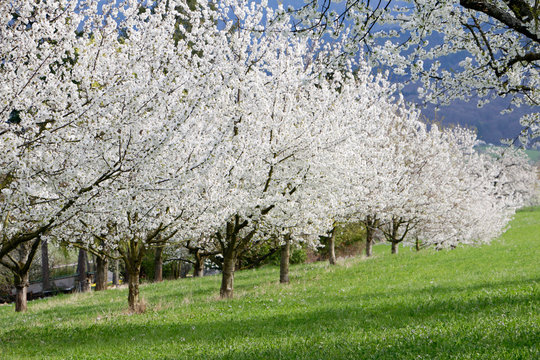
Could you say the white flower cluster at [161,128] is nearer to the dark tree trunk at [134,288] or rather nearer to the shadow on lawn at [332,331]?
the dark tree trunk at [134,288]

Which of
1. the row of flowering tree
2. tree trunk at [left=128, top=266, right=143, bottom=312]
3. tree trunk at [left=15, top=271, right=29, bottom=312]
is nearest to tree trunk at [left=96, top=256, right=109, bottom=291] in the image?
tree trunk at [left=15, top=271, right=29, bottom=312]

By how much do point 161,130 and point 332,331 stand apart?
16.3ft

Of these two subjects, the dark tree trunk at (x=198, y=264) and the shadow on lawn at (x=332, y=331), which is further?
the dark tree trunk at (x=198, y=264)

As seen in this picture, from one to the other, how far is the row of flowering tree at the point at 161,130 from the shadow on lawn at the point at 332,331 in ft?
8.01

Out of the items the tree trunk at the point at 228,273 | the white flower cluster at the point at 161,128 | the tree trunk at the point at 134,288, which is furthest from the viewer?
the tree trunk at the point at 228,273

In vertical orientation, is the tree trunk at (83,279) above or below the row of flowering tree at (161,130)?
below

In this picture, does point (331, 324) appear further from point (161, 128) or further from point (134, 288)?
point (134, 288)

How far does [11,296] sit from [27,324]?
74.4ft

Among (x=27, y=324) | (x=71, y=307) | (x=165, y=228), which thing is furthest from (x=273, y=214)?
(x=71, y=307)

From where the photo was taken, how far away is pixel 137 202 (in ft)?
31.6

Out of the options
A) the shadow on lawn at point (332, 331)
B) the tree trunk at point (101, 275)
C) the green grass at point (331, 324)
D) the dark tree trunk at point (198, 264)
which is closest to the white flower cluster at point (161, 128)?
the green grass at point (331, 324)

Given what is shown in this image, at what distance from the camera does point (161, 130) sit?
26.6ft

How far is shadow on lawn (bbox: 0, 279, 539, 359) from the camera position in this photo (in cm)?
666

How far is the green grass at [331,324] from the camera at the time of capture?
6824 millimetres
